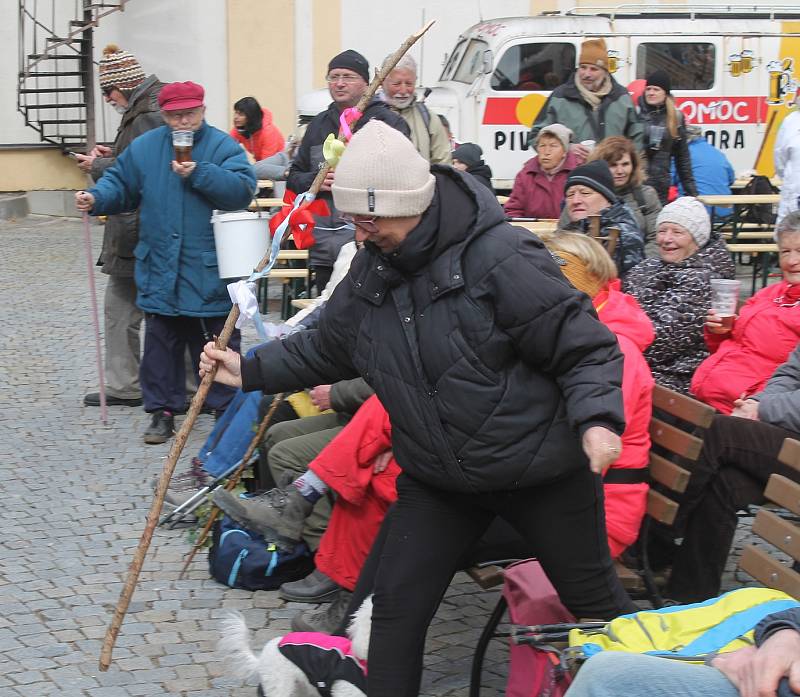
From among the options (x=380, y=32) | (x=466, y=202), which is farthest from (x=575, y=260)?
(x=380, y=32)

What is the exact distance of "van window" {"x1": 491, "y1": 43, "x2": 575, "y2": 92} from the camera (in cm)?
1410

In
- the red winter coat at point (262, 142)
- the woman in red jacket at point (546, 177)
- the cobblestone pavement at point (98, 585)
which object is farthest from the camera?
the red winter coat at point (262, 142)

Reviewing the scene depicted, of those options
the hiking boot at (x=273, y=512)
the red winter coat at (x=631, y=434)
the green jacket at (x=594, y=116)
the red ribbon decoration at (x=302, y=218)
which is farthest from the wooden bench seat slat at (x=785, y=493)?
the green jacket at (x=594, y=116)

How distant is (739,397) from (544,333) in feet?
6.67

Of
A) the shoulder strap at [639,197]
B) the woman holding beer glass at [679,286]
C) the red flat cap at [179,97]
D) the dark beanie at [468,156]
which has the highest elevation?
the red flat cap at [179,97]

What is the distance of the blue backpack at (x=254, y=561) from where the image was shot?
5023 millimetres

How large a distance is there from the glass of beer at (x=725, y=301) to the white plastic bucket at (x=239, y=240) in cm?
237

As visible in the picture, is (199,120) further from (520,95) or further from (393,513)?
(520,95)

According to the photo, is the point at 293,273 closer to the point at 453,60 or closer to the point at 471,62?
the point at 471,62

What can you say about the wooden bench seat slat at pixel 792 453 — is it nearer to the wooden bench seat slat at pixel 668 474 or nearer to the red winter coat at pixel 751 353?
the wooden bench seat slat at pixel 668 474

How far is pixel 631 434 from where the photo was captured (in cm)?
428

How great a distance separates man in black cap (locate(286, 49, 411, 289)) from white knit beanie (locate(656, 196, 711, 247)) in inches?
64.7

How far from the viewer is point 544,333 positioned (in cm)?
324

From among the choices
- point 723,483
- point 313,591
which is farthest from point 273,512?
point 723,483
